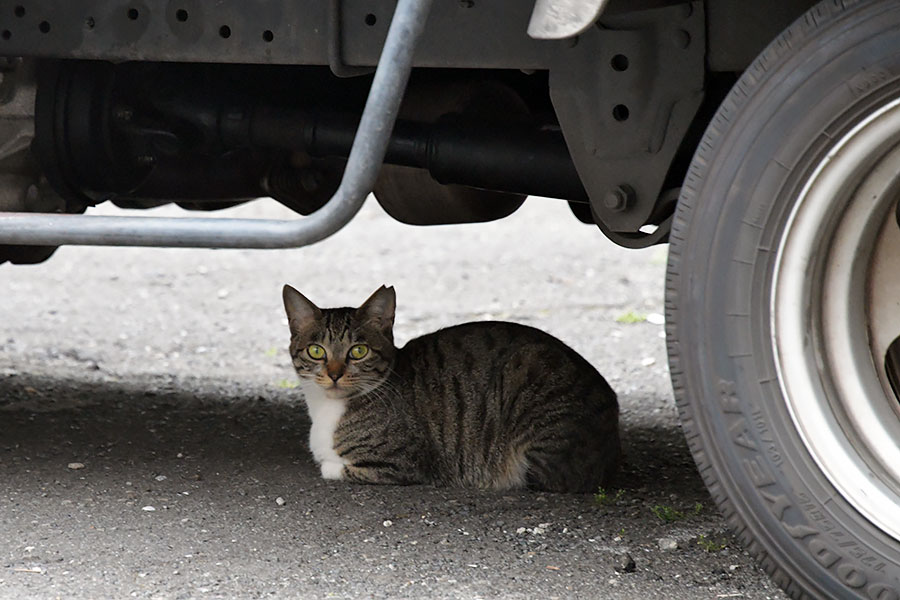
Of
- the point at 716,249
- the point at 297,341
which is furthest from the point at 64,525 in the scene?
the point at 716,249

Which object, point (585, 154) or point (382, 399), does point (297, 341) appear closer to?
point (382, 399)

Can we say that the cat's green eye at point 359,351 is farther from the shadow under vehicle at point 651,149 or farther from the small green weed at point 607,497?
the small green weed at point 607,497

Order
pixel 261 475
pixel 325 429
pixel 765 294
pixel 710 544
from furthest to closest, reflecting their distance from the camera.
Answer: pixel 325 429, pixel 261 475, pixel 710 544, pixel 765 294

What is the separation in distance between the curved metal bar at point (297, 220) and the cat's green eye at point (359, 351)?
132 centimetres

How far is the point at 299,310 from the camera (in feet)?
12.5

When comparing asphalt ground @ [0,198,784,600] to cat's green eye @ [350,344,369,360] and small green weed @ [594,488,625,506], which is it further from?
cat's green eye @ [350,344,369,360]

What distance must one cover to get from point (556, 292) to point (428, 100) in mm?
3564

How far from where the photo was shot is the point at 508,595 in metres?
2.53

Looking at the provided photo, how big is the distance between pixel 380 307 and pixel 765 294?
1861 mm

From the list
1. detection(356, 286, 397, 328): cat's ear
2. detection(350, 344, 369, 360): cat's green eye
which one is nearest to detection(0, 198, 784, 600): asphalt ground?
detection(350, 344, 369, 360): cat's green eye

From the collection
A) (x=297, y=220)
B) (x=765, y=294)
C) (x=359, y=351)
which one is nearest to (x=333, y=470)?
(x=359, y=351)

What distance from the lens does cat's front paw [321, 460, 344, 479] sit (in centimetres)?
353

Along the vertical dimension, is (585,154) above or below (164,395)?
above

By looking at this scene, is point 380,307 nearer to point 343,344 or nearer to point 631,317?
point 343,344
